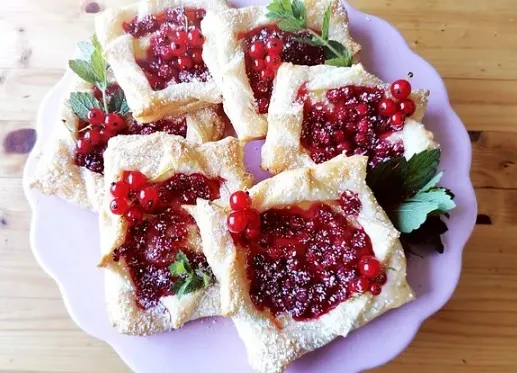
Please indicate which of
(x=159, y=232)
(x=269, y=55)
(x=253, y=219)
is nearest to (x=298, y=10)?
(x=269, y=55)

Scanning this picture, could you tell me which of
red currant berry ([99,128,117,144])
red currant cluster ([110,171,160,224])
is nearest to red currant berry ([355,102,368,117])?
red currant cluster ([110,171,160,224])

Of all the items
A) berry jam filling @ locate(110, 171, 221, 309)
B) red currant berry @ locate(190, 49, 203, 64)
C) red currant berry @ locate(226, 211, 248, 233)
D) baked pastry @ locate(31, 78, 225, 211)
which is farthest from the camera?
red currant berry @ locate(190, 49, 203, 64)

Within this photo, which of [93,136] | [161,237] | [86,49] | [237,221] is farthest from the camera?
[86,49]

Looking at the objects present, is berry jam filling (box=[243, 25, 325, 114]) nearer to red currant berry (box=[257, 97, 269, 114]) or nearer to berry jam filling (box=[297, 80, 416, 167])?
red currant berry (box=[257, 97, 269, 114])

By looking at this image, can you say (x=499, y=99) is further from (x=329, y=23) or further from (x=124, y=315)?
(x=124, y=315)

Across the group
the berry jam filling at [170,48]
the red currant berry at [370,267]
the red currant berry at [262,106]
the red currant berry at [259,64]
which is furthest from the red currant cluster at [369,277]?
the berry jam filling at [170,48]

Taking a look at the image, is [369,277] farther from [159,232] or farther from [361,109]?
[159,232]
